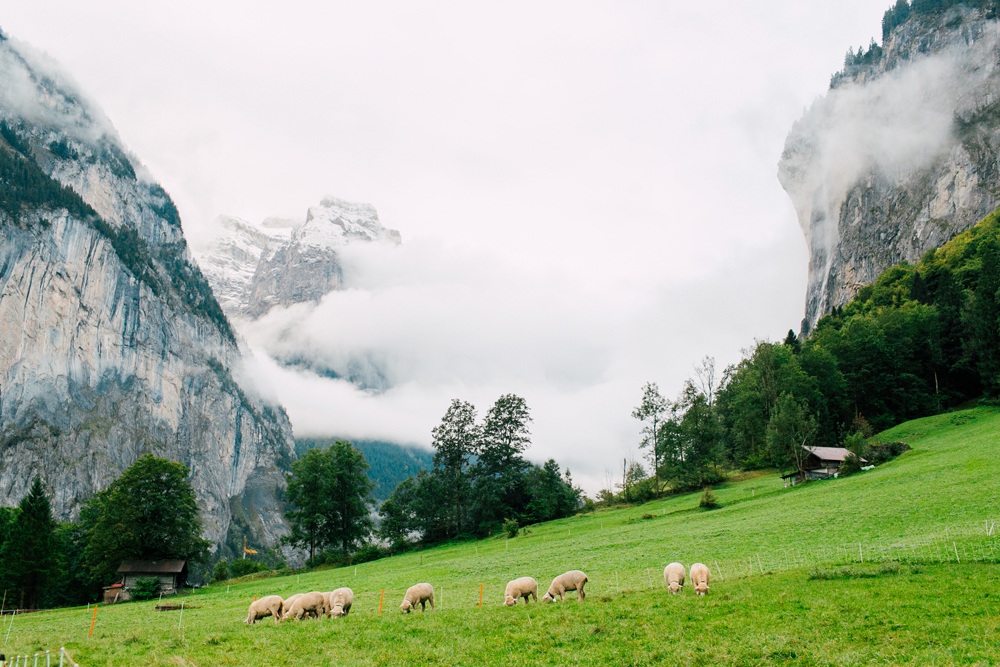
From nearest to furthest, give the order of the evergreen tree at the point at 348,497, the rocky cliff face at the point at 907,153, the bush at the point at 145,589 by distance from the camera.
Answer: the bush at the point at 145,589 → the evergreen tree at the point at 348,497 → the rocky cliff face at the point at 907,153

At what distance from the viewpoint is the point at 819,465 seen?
5953 cm

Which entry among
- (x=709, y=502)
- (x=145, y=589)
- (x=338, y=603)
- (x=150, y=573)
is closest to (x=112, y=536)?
(x=150, y=573)

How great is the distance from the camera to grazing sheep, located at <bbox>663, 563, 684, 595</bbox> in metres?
21.6

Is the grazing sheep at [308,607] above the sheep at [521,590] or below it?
above

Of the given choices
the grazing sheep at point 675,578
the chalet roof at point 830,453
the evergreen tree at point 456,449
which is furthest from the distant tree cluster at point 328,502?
the grazing sheep at point 675,578

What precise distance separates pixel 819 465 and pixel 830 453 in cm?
194

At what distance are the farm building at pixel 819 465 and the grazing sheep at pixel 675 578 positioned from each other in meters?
42.3

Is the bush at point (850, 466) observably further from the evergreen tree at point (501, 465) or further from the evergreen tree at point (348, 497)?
the evergreen tree at point (348, 497)

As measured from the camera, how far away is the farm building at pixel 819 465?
58.5m

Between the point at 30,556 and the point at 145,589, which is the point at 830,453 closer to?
the point at 145,589

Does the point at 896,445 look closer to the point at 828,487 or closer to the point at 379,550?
the point at 828,487

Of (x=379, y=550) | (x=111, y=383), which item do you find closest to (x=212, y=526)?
(x=111, y=383)

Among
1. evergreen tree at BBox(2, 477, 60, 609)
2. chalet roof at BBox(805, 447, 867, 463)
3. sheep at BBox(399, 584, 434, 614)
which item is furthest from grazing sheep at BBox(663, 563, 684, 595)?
evergreen tree at BBox(2, 477, 60, 609)

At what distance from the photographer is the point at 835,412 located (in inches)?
3034
